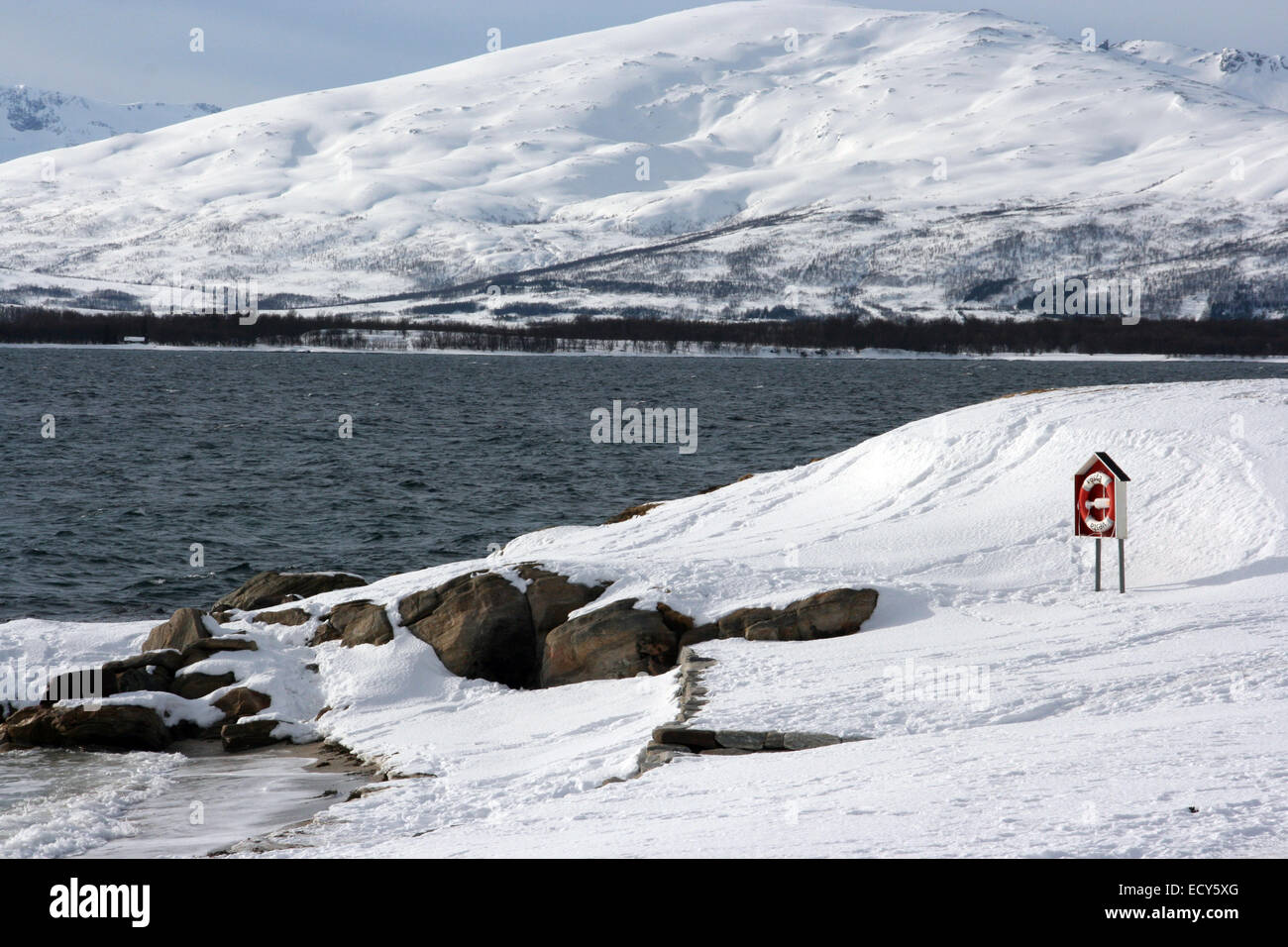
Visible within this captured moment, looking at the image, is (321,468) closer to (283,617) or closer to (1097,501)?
(283,617)

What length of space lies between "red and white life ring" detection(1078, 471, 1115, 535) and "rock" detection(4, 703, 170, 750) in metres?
12.0

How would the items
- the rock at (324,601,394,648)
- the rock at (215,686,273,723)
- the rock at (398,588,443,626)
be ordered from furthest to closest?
1. the rock at (398,588,443,626)
2. the rock at (324,601,394,648)
3. the rock at (215,686,273,723)

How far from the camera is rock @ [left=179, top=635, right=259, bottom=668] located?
1642cm

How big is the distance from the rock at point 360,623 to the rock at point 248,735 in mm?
2149

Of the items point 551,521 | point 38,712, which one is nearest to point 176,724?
point 38,712

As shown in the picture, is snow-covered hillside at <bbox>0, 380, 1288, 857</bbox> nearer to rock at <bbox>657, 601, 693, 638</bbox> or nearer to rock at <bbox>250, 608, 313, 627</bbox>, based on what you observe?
rock at <bbox>657, 601, 693, 638</bbox>

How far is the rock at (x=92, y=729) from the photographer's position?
1470 cm

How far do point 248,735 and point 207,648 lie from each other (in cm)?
221

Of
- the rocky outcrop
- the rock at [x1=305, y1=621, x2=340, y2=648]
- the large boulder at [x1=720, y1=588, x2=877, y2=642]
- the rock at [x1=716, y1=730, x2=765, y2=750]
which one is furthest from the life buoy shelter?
the rock at [x1=305, y1=621, x2=340, y2=648]

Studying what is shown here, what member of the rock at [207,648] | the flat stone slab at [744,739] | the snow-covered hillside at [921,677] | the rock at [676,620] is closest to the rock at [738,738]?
the flat stone slab at [744,739]

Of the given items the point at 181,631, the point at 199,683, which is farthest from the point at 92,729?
the point at 181,631

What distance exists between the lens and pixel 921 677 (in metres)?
12.7

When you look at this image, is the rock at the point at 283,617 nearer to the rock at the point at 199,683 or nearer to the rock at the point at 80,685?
the rock at the point at 199,683

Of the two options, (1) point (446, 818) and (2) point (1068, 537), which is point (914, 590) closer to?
(2) point (1068, 537)
